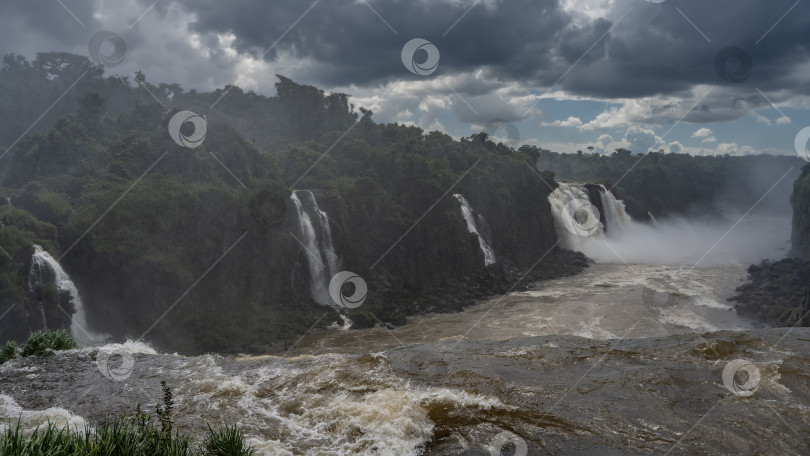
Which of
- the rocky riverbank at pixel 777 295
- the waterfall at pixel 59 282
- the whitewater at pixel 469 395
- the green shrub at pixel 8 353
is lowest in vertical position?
the rocky riverbank at pixel 777 295

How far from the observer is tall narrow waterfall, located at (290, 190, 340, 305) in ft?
119

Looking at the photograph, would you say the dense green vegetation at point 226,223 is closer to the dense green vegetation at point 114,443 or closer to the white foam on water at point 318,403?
the white foam on water at point 318,403

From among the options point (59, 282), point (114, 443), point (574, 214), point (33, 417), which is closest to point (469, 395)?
point (114, 443)

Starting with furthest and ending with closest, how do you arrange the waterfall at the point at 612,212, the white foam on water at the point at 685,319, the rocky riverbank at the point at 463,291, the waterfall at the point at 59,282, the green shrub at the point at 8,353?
the waterfall at the point at 612,212, the rocky riverbank at the point at 463,291, the white foam on water at the point at 685,319, the waterfall at the point at 59,282, the green shrub at the point at 8,353

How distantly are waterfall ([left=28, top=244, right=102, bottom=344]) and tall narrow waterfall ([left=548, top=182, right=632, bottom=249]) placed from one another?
152 ft

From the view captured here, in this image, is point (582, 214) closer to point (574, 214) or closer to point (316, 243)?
point (574, 214)

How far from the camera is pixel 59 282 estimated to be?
2534 centimetres

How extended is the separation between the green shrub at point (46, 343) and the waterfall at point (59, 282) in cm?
978

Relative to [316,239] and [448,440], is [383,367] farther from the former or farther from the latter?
[316,239]

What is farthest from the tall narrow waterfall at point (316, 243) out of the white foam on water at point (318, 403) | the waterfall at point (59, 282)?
the white foam on water at point (318, 403)

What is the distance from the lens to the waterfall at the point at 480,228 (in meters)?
48.6

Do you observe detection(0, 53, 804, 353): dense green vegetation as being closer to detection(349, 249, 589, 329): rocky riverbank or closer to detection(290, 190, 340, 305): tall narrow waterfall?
detection(349, 249, 589, 329): rocky riverbank

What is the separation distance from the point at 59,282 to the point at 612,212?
5793 centimetres

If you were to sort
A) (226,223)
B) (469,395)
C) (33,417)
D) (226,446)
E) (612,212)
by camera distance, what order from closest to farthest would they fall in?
(226,446) < (33,417) < (469,395) < (226,223) < (612,212)
